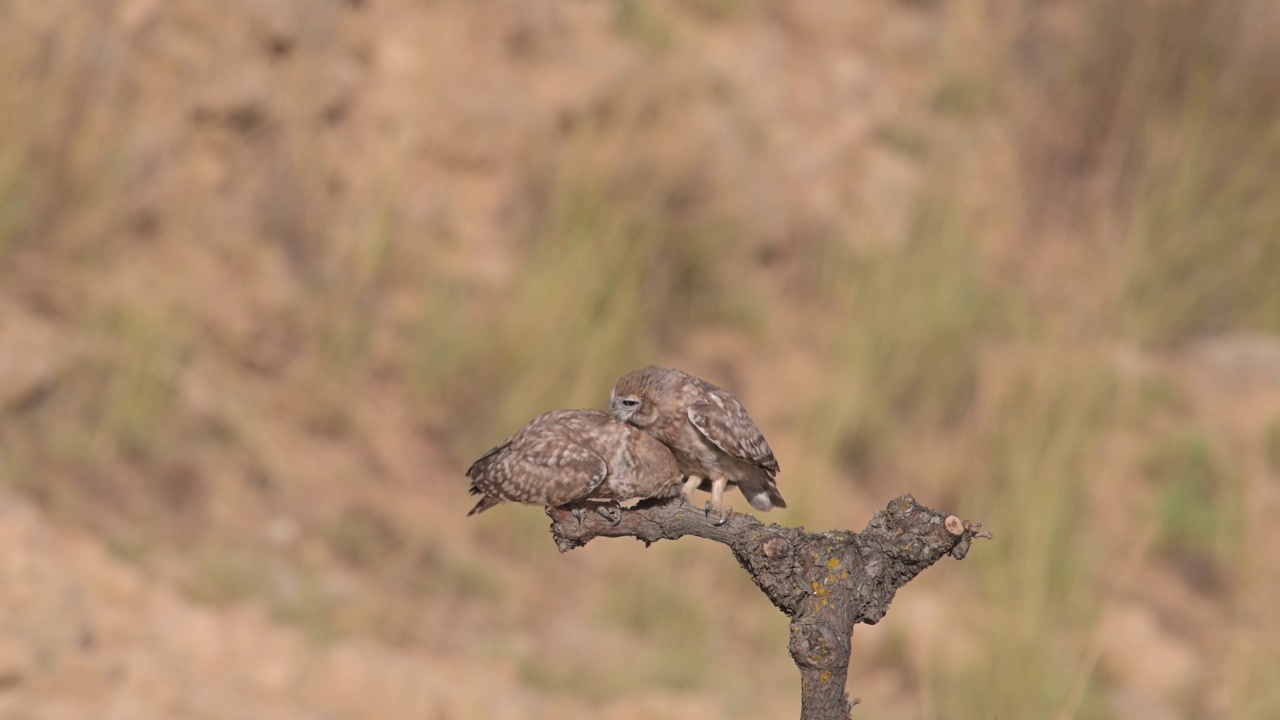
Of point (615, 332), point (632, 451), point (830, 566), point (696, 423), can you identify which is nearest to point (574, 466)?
point (632, 451)

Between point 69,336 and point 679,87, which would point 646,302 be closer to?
point 679,87

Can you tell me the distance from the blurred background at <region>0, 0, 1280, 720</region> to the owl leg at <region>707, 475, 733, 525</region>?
9.54 ft

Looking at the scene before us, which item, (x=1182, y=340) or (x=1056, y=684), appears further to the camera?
(x=1182, y=340)

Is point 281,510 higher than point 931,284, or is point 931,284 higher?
point 931,284

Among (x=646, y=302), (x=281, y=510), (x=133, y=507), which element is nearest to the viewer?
(x=133, y=507)

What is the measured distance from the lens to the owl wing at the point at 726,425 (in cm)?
229

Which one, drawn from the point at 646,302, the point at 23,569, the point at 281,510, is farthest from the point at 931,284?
the point at 23,569

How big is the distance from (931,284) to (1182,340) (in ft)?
5.90

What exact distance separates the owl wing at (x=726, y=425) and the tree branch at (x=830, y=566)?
28 cm

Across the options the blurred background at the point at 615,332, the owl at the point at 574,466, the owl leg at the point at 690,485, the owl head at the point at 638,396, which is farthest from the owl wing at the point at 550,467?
the blurred background at the point at 615,332

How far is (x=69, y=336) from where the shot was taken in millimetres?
5832

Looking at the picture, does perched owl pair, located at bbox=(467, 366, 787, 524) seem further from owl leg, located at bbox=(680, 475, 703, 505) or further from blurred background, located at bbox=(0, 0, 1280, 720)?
blurred background, located at bbox=(0, 0, 1280, 720)

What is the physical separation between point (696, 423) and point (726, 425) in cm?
5

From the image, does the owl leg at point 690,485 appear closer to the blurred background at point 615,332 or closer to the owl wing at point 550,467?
the owl wing at point 550,467
